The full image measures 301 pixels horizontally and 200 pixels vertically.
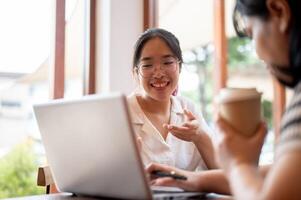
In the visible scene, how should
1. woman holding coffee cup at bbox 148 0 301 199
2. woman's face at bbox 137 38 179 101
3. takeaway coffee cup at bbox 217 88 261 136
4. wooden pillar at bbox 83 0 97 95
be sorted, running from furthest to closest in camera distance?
1. wooden pillar at bbox 83 0 97 95
2. woman's face at bbox 137 38 179 101
3. takeaway coffee cup at bbox 217 88 261 136
4. woman holding coffee cup at bbox 148 0 301 199

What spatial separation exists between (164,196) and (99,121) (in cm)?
25

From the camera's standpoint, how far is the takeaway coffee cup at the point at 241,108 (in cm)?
88

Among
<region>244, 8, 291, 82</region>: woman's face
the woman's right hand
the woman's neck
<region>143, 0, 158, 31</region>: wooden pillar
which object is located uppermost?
<region>143, 0, 158, 31</region>: wooden pillar

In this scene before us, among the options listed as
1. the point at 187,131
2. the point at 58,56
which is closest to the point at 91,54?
the point at 58,56

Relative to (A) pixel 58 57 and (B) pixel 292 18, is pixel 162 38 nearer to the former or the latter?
(B) pixel 292 18

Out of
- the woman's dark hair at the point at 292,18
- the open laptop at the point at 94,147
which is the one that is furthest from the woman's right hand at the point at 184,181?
the woman's dark hair at the point at 292,18

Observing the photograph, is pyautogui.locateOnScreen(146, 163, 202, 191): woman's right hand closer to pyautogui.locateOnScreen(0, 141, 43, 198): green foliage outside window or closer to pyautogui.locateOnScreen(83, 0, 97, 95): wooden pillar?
pyautogui.locateOnScreen(83, 0, 97, 95): wooden pillar

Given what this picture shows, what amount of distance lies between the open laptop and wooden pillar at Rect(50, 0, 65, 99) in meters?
1.70

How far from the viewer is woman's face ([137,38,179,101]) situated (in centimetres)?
169

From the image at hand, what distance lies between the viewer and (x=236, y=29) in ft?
3.54

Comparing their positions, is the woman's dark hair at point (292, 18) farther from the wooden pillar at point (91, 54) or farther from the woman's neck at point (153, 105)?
the wooden pillar at point (91, 54)

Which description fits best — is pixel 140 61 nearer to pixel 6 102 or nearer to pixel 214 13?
pixel 214 13

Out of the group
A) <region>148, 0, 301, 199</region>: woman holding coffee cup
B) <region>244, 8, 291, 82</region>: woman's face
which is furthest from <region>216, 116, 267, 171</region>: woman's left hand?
<region>244, 8, 291, 82</region>: woman's face

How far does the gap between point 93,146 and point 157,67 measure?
0.70 m
